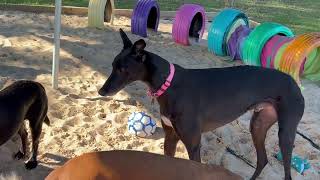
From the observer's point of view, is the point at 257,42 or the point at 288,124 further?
the point at 257,42

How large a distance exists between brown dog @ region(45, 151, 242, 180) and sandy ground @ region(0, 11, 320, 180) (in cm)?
218

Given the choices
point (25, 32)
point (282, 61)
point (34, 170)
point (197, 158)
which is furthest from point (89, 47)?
point (197, 158)

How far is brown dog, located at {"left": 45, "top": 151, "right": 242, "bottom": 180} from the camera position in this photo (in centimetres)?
281

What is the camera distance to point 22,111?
4.61 meters

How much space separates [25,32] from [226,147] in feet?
15.6

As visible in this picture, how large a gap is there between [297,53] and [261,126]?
3.33 meters

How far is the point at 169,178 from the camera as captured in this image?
115 inches

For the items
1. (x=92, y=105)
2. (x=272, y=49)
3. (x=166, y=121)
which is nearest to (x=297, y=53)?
(x=272, y=49)

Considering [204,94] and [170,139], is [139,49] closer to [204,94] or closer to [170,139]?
[204,94]

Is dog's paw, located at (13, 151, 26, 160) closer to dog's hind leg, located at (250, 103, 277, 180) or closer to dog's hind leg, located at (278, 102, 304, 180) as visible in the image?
dog's hind leg, located at (250, 103, 277, 180)

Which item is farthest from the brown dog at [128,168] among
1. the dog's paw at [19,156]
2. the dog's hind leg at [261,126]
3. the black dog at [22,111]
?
the dog's paw at [19,156]

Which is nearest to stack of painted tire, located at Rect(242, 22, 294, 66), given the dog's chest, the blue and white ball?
the blue and white ball

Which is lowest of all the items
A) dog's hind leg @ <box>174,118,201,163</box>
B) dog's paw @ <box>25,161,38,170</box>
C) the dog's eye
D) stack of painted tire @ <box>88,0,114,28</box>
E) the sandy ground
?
dog's paw @ <box>25,161,38,170</box>

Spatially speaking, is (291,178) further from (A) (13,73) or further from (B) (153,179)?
(A) (13,73)
